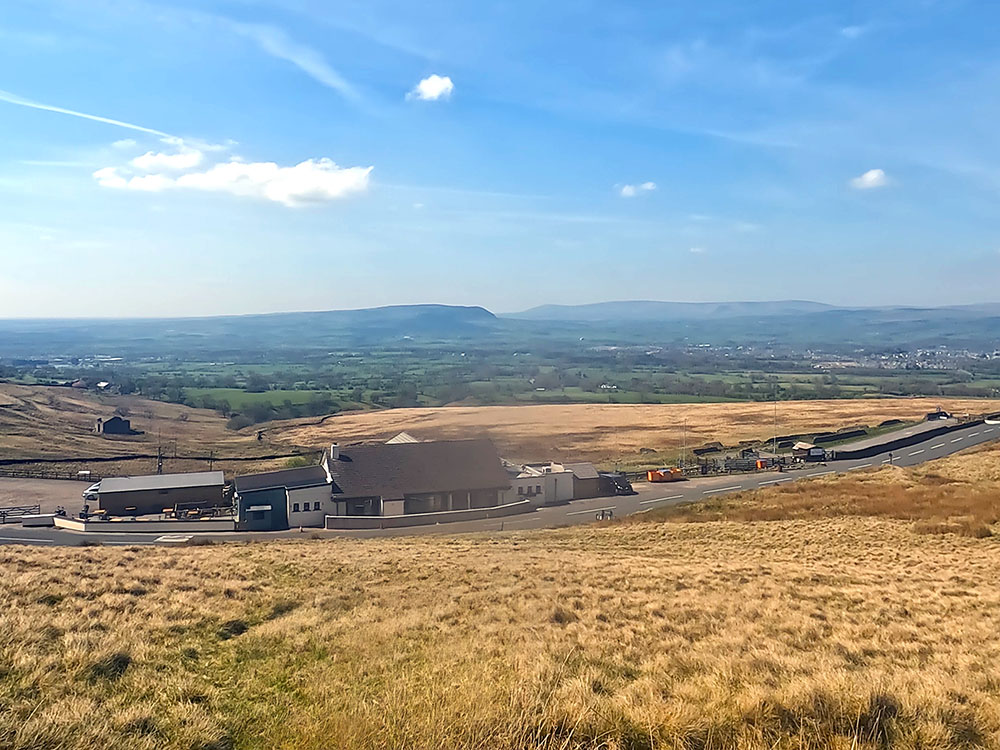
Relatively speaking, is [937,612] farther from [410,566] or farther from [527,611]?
[410,566]

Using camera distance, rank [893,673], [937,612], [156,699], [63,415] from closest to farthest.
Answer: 1. [156,699]
2. [893,673]
3. [937,612]
4. [63,415]

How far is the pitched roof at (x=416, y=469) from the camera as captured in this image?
43.8 meters

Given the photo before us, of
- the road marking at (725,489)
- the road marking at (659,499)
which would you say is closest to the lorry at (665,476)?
the road marking at (725,489)

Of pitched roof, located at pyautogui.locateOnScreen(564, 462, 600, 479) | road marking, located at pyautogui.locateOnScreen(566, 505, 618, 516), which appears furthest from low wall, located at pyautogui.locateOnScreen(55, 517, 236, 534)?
pitched roof, located at pyautogui.locateOnScreen(564, 462, 600, 479)

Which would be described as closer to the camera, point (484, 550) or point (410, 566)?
point (410, 566)

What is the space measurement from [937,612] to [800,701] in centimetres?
868

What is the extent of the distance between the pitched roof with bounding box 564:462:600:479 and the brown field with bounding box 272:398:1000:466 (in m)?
11.4

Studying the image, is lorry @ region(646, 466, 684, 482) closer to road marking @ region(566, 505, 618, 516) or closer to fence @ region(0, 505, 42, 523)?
road marking @ region(566, 505, 618, 516)

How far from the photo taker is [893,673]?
7.96 m

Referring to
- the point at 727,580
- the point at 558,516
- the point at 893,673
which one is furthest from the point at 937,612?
the point at 558,516

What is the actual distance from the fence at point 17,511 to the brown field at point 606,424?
28974mm

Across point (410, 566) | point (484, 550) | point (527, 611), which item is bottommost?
point (484, 550)

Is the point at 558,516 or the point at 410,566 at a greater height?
the point at 410,566

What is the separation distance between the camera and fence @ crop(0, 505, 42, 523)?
4244 centimetres
